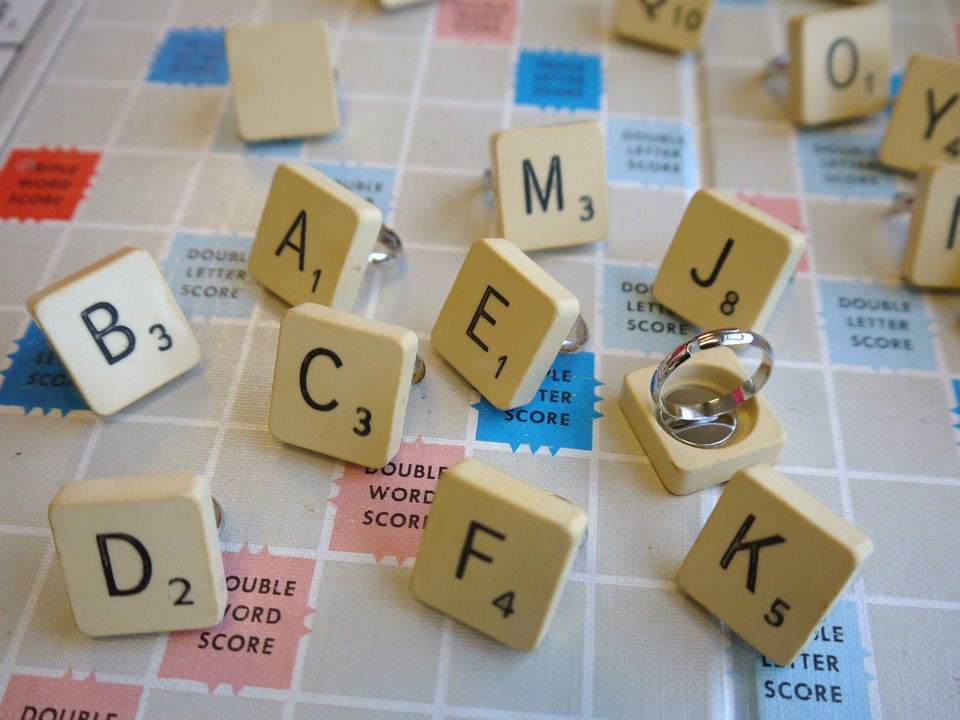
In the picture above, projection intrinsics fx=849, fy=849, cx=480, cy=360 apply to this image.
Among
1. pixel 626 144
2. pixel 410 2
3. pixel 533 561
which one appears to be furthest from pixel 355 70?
pixel 533 561

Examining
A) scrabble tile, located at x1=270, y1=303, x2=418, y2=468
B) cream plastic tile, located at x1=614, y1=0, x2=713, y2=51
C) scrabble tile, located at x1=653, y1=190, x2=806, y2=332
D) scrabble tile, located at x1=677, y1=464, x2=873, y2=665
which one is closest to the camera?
scrabble tile, located at x1=677, y1=464, x2=873, y2=665

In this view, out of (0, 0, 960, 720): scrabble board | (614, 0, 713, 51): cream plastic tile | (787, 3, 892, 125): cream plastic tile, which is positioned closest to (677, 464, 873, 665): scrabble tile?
(0, 0, 960, 720): scrabble board

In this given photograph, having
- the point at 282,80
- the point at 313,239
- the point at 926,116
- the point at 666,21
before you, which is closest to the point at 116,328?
the point at 313,239

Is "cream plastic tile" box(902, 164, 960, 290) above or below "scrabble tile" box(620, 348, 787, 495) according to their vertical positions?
above

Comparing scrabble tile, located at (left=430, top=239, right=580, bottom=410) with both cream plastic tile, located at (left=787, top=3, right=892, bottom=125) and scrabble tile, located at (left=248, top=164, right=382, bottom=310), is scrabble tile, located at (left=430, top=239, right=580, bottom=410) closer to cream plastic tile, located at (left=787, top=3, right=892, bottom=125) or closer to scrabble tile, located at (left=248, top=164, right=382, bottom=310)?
scrabble tile, located at (left=248, top=164, right=382, bottom=310)

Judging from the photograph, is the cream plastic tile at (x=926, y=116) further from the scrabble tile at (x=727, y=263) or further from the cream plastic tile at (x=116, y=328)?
the cream plastic tile at (x=116, y=328)

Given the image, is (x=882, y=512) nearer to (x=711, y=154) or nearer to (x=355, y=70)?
(x=711, y=154)
